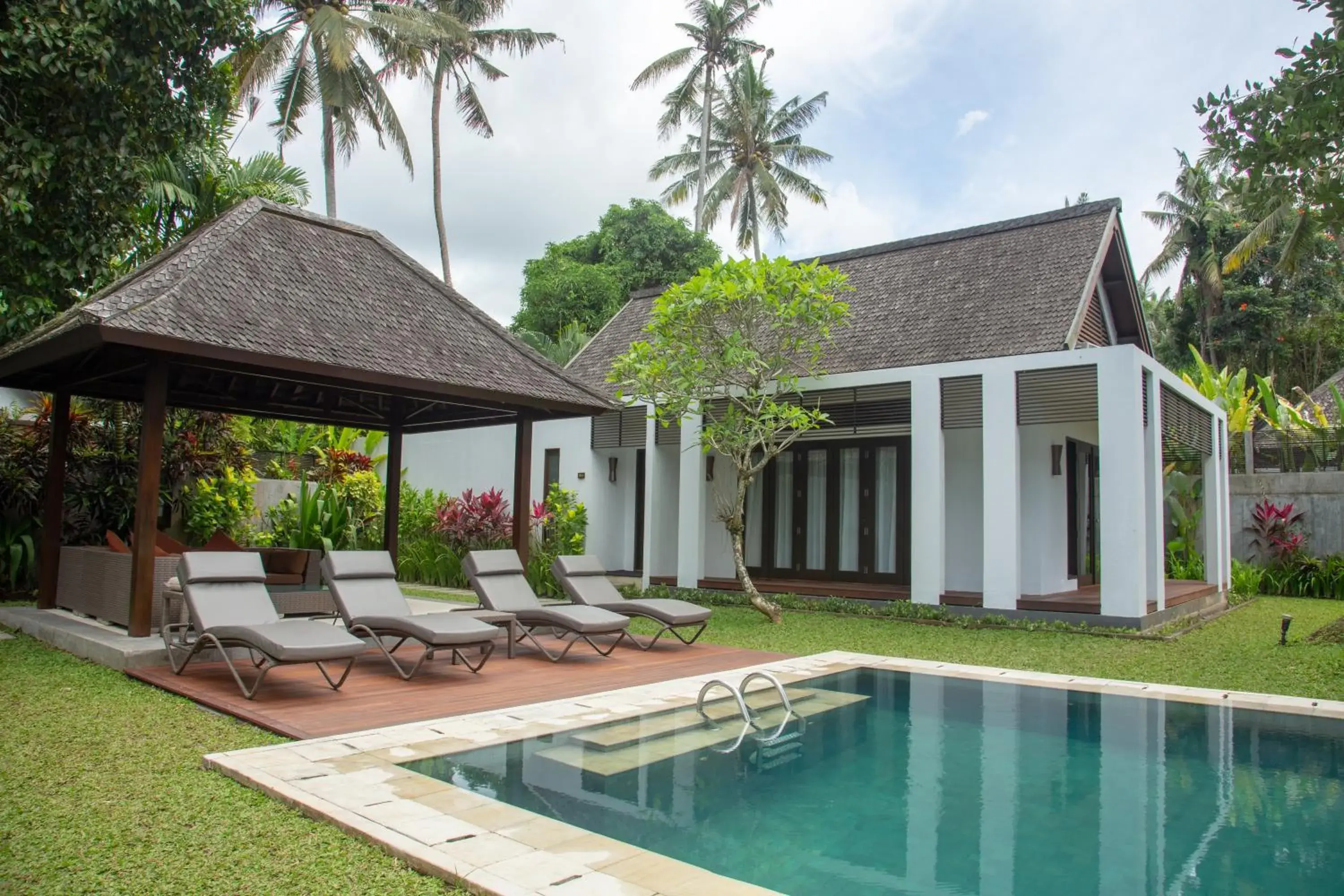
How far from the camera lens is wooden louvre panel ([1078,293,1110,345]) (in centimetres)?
1540

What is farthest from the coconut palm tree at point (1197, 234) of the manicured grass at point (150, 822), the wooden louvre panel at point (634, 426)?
the manicured grass at point (150, 822)

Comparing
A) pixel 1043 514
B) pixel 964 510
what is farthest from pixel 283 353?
pixel 1043 514

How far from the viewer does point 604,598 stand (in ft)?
36.6

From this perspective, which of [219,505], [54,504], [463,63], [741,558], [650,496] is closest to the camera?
[54,504]

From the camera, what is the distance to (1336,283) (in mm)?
32750

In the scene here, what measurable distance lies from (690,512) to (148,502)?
9.36m

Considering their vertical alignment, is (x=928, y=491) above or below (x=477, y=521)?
above

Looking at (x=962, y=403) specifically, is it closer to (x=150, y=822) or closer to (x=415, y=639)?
(x=415, y=639)

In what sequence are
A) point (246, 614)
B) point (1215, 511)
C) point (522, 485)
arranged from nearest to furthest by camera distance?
point (246, 614), point (522, 485), point (1215, 511)

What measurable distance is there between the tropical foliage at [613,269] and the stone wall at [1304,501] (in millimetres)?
20306

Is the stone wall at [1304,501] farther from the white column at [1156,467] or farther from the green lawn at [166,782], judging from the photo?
the green lawn at [166,782]

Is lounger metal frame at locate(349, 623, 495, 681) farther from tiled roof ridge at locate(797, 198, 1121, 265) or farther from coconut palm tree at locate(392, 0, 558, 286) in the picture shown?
coconut palm tree at locate(392, 0, 558, 286)

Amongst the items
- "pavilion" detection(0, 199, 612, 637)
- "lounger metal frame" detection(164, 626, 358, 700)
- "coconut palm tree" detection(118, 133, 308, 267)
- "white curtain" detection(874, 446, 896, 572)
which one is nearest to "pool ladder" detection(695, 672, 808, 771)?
"lounger metal frame" detection(164, 626, 358, 700)

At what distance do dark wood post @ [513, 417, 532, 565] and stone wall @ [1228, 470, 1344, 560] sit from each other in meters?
16.4
